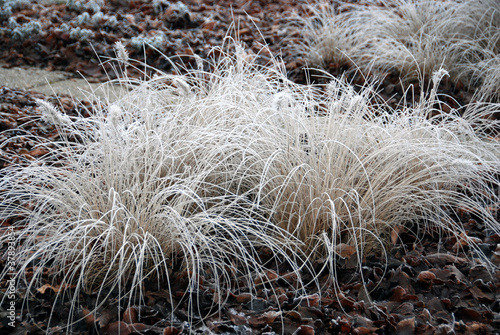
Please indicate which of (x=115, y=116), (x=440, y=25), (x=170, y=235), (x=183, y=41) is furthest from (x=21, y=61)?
(x=440, y=25)

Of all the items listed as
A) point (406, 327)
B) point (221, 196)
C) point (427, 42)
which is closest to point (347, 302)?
point (406, 327)

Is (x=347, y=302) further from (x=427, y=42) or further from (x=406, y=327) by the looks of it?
(x=427, y=42)

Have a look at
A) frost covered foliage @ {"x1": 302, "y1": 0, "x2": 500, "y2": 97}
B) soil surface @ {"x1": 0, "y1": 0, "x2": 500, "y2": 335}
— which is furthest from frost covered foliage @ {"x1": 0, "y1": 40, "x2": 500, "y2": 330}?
frost covered foliage @ {"x1": 302, "y1": 0, "x2": 500, "y2": 97}

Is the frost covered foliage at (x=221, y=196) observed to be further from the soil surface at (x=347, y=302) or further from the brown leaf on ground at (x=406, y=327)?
the brown leaf on ground at (x=406, y=327)

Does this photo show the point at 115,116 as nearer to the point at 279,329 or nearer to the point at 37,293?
the point at 37,293

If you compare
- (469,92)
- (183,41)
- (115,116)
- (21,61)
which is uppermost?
(115,116)

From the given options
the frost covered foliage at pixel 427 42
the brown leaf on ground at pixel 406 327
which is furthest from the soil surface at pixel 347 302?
the frost covered foliage at pixel 427 42

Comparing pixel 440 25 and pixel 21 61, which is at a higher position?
pixel 440 25

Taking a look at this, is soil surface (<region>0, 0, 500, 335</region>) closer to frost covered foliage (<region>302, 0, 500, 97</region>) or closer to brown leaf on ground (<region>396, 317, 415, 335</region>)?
brown leaf on ground (<region>396, 317, 415, 335</region>)
